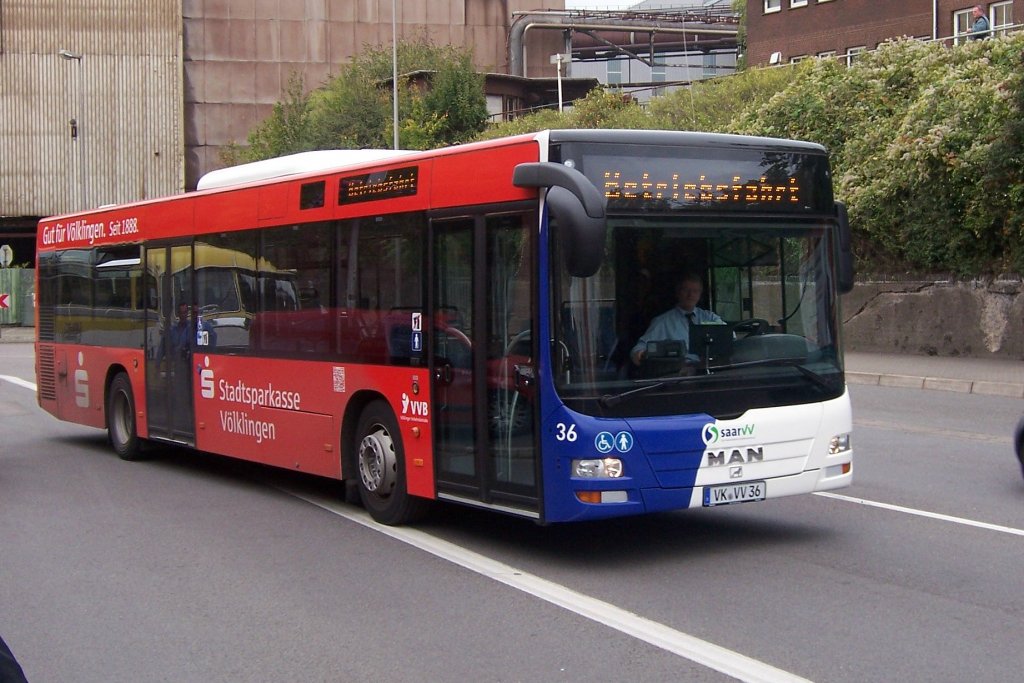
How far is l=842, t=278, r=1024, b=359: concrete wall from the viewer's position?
2436 centimetres

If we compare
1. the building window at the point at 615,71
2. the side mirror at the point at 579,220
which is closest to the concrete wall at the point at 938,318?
the side mirror at the point at 579,220

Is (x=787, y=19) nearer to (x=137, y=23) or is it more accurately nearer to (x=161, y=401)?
(x=137, y=23)

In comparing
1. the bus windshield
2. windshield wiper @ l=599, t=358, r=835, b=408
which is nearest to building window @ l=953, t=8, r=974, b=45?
the bus windshield

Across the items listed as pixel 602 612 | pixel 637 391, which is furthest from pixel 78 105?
pixel 602 612

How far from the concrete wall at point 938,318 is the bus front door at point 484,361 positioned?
51.6ft

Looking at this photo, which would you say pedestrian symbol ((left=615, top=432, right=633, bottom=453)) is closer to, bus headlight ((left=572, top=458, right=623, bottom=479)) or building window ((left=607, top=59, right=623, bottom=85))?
bus headlight ((left=572, top=458, right=623, bottom=479))

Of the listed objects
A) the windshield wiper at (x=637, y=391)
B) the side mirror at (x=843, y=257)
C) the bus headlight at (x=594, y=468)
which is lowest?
the bus headlight at (x=594, y=468)

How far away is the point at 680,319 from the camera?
7.95 m

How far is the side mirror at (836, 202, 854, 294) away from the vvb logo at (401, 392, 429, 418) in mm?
2909

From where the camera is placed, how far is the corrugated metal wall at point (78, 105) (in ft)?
192

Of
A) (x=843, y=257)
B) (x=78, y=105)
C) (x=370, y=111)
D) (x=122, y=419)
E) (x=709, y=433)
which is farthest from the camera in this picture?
(x=78, y=105)

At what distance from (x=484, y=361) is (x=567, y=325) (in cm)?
81

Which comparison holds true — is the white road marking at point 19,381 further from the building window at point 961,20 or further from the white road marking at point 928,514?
the building window at point 961,20

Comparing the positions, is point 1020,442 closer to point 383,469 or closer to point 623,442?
point 623,442
